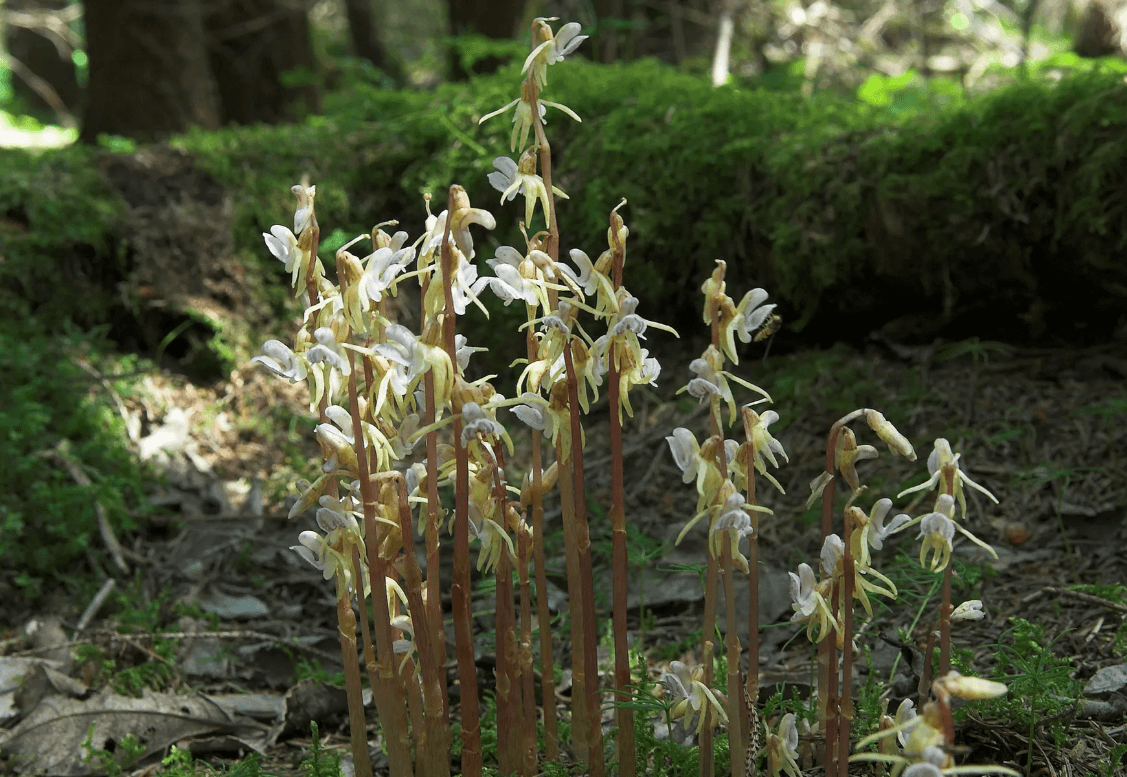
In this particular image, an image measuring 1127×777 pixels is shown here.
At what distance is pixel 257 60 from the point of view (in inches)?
376

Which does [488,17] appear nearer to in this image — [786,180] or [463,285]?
[786,180]

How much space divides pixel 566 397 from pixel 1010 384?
2.20 meters

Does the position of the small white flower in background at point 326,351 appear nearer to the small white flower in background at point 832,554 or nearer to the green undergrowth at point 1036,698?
the small white flower in background at point 832,554

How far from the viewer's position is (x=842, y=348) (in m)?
3.55

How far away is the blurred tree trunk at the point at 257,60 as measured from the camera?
948 cm

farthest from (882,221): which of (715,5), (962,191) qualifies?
(715,5)

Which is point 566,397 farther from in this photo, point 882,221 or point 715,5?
point 715,5

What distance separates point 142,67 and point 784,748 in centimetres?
741

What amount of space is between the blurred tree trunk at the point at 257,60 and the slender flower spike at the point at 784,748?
29.5 feet

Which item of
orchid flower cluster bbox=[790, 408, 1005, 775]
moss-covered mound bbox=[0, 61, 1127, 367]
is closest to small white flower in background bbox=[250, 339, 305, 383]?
orchid flower cluster bbox=[790, 408, 1005, 775]

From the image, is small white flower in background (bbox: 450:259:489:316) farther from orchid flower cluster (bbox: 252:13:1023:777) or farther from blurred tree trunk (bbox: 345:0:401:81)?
blurred tree trunk (bbox: 345:0:401:81)

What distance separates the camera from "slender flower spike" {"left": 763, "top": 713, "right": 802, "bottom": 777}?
5.24 feet

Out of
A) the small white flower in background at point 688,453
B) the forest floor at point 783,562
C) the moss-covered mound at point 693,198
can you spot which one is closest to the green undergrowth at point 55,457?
the forest floor at point 783,562

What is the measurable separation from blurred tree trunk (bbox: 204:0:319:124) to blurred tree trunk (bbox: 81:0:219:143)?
2.04 metres
